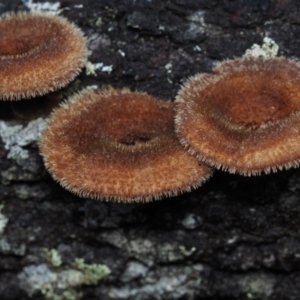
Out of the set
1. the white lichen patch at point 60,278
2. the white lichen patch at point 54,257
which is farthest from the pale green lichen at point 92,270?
the white lichen patch at point 54,257

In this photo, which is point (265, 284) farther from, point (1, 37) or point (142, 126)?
point (1, 37)

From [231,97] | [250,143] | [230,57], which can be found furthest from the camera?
[230,57]

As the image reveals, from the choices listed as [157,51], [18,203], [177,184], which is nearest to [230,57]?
Answer: [157,51]

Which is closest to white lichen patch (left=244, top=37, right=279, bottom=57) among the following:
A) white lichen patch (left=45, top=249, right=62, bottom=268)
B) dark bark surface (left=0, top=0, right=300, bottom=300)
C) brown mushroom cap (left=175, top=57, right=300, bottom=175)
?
dark bark surface (left=0, top=0, right=300, bottom=300)

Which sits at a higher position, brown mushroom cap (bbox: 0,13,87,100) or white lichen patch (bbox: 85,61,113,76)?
brown mushroom cap (bbox: 0,13,87,100)

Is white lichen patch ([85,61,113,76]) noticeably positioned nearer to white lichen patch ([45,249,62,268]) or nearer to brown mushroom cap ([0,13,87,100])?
brown mushroom cap ([0,13,87,100])

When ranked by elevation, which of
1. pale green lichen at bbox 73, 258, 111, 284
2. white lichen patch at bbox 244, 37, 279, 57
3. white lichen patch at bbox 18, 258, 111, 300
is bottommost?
white lichen patch at bbox 18, 258, 111, 300
